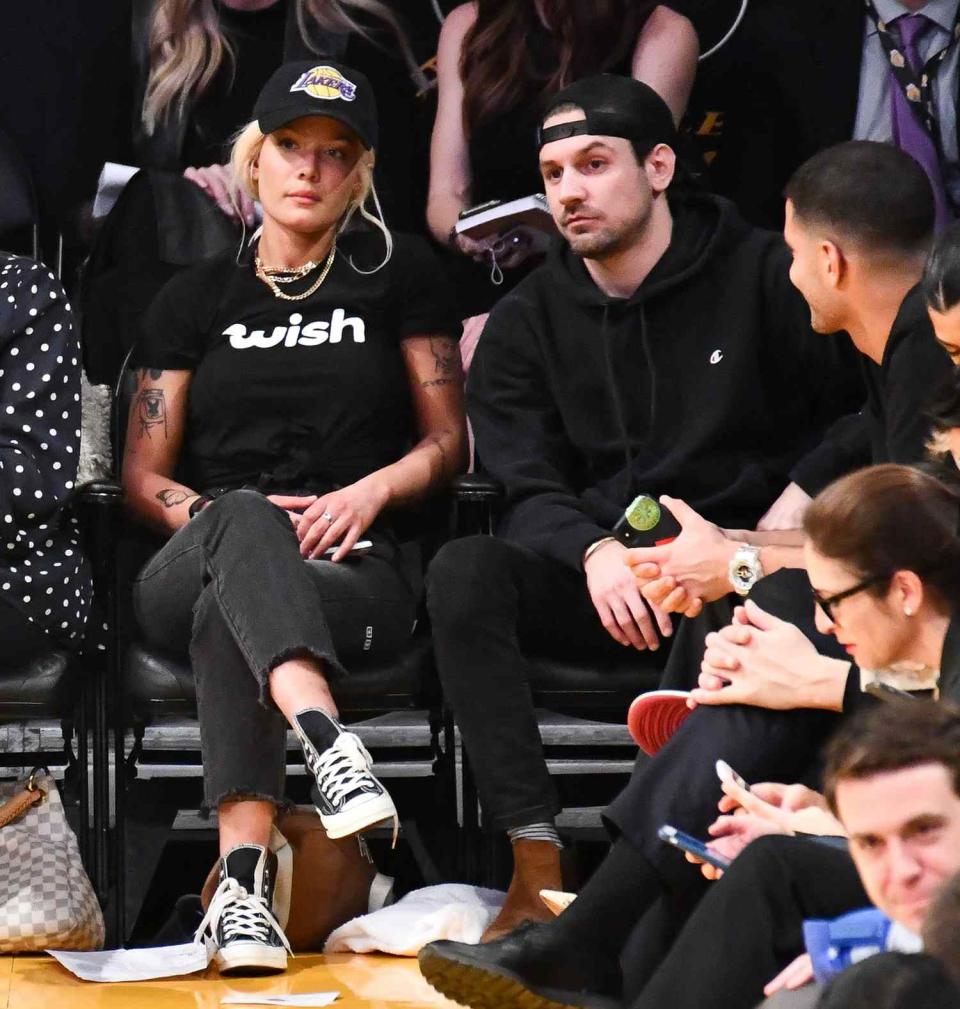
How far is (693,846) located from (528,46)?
7.30 feet

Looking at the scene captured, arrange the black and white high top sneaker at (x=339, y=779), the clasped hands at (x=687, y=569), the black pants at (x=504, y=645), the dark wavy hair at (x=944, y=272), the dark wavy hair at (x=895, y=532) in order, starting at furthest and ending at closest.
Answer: the black pants at (x=504, y=645) < the clasped hands at (x=687, y=569) < the black and white high top sneaker at (x=339, y=779) < the dark wavy hair at (x=944, y=272) < the dark wavy hair at (x=895, y=532)

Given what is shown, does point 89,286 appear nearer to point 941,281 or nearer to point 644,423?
point 644,423

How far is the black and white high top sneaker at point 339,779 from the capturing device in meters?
2.71

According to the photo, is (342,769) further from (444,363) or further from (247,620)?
(444,363)

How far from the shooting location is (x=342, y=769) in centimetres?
274

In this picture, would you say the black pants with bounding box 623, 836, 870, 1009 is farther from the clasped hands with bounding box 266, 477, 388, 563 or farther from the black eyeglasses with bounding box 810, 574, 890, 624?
the clasped hands with bounding box 266, 477, 388, 563

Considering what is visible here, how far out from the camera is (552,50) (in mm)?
3855

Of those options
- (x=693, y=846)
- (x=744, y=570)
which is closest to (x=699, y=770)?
(x=693, y=846)

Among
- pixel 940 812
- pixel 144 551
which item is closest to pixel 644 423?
pixel 144 551

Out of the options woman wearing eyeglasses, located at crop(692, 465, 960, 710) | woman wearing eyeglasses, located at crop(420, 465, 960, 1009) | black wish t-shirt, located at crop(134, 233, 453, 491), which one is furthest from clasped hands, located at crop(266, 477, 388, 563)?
woman wearing eyeglasses, located at crop(692, 465, 960, 710)

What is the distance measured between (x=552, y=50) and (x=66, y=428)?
4.24 ft

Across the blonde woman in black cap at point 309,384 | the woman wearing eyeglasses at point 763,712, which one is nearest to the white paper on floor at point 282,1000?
the woman wearing eyeglasses at point 763,712

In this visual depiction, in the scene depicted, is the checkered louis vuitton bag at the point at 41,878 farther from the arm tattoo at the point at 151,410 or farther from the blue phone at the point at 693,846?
the blue phone at the point at 693,846

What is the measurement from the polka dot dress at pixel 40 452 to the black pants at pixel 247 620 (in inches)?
5.6
